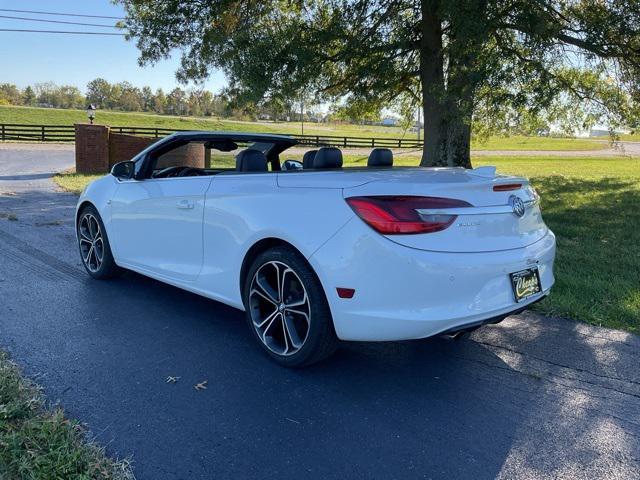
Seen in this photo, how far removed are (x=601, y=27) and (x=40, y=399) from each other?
33.5ft

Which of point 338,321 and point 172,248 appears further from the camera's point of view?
point 172,248

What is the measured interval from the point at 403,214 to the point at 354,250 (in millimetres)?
339

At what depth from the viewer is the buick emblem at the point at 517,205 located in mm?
3352

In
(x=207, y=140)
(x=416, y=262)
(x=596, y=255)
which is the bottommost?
(x=596, y=255)

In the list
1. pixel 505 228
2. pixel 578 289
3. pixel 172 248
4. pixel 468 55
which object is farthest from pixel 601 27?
pixel 172 248

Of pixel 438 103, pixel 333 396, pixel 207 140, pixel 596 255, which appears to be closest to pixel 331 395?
pixel 333 396

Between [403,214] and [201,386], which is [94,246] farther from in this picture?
[403,214]

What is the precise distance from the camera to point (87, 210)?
550 cm

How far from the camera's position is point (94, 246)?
537cm

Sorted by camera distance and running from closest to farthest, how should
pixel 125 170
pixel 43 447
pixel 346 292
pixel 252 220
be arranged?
1. pixel 43 447
2. pixel 346 292
3. pixel 252 220
4. pixel 125 170

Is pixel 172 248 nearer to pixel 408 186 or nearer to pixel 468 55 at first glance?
pixel 408 186

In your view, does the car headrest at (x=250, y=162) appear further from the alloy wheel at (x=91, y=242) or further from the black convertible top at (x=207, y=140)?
the alloy wheel at (x=91, y=242)

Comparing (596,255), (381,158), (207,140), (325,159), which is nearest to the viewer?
(325,159)

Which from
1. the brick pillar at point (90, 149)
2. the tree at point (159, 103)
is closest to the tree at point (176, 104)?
the tree at point (159, 103)
